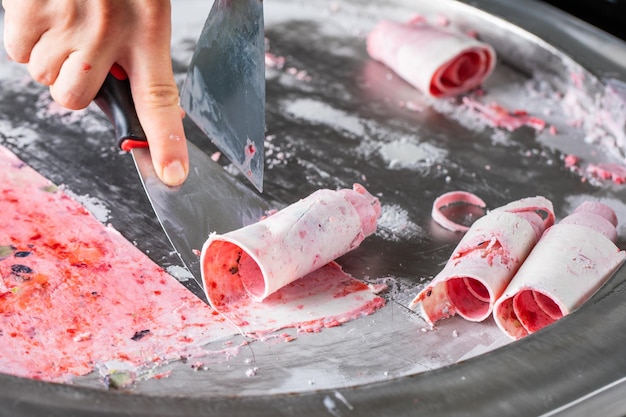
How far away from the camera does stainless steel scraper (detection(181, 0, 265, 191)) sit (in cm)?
188

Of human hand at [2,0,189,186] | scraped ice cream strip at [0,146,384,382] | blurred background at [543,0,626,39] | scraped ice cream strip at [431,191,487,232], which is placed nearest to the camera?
scraped ice cream strip at [0,146,384,382]

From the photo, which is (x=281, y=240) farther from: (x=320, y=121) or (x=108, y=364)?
(x=320, y=121)

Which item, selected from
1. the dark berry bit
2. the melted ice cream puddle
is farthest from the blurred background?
the dark berry bit

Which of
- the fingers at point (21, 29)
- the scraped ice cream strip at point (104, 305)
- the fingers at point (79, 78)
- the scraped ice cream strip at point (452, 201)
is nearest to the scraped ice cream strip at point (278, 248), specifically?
the scraped ice cream strip at point (104, 305)

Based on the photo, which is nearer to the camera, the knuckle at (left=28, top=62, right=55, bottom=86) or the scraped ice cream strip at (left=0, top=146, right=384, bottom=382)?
the scraped ice cream strip at (left=0, top=146, right=384, bottom=382)

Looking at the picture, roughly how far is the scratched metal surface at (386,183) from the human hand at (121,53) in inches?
11.0

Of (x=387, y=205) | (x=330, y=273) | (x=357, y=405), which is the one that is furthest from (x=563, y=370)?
(x=387, y=205)

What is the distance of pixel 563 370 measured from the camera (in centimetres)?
139

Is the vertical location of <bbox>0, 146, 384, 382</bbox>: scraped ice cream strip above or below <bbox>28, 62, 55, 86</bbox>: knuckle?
below

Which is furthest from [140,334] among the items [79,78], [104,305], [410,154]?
[410,154]

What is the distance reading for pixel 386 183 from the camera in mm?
2135

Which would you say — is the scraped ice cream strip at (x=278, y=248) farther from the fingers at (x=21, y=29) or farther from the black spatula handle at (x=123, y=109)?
the fingers at (x=21, y=29)

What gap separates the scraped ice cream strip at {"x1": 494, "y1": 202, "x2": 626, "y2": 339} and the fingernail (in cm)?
68

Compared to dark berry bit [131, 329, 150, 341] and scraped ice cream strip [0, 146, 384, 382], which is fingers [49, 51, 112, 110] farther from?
dark berry bit [131, 329, 150, 341]
